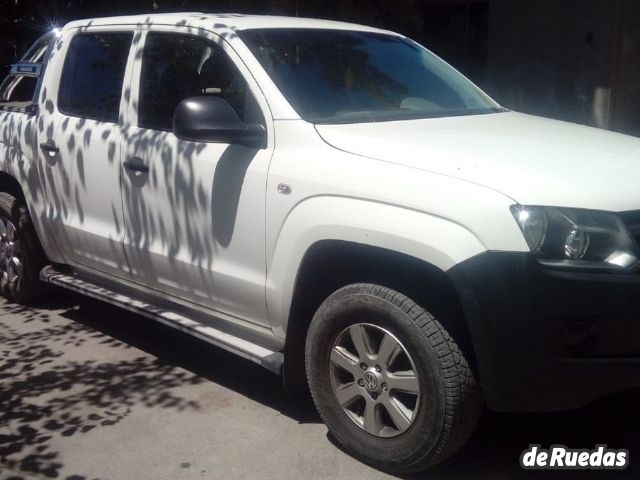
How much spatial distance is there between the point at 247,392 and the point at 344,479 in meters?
1.14

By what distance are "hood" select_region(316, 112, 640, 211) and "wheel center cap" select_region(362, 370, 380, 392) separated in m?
0.92

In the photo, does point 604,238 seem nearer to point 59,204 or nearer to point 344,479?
point 344,479

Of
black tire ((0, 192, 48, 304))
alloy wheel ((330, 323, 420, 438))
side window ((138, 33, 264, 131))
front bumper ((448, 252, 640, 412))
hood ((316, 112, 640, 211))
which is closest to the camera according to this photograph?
front bumper ((448, 252, 640, 412))

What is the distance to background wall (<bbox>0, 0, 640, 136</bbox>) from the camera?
987 centimetres

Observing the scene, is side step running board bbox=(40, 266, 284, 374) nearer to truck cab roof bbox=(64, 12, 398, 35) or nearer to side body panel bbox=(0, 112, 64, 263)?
side body panel bbox=(0, 112, 64, 263)

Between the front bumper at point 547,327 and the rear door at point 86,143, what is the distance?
2.45 m

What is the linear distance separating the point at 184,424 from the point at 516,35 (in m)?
8.43

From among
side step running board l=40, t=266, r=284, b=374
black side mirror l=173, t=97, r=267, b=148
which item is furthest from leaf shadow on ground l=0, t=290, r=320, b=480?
black side mirror l=173, t=97, r=267, b=148

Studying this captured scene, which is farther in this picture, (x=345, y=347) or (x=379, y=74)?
(x=379, y=74)

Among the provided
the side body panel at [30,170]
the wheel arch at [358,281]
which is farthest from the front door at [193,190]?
the side body panel at [30,170]

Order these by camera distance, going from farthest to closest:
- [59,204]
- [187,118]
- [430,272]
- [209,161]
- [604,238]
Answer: [59,204], [209,161], [187,118], [430,272], [604,238]

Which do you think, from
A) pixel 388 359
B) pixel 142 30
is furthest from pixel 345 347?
pixel 142 30

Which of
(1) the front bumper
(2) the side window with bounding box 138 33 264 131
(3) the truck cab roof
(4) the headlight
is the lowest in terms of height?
(1) the front bumper

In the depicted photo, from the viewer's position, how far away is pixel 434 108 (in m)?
4.48
